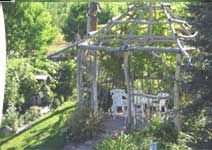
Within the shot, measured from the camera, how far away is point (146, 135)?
4387 mm

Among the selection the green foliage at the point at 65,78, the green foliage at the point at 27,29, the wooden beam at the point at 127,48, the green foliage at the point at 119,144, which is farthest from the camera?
the green foliage at the point at 27,29

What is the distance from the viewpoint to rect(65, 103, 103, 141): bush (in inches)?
195

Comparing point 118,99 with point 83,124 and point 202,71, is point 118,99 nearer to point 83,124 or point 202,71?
point 83,124

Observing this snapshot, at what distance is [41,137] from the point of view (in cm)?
525

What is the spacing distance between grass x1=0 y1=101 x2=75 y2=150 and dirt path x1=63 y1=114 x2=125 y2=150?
0.17 m

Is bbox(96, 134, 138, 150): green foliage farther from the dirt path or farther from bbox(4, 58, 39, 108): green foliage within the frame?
bbox(4, 58, 39, 108): green foliage

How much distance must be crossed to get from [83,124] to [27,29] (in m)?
3.64

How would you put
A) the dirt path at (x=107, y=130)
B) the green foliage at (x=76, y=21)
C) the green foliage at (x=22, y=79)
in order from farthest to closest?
the green foliage at (x=76, y=21) → the green foliage at (x=22, y=79) → the dirt path at (x=107, y=130)

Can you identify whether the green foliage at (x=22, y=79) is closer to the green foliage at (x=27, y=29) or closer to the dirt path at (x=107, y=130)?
the green foliage at (x=27, y=29)

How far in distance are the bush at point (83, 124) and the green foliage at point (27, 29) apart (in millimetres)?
2887

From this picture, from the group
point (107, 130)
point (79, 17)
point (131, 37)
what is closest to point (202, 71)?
point (131, 37)

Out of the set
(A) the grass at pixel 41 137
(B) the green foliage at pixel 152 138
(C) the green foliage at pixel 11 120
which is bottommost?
(A) the grass at pixel 41 137

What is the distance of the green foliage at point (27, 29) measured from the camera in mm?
7748

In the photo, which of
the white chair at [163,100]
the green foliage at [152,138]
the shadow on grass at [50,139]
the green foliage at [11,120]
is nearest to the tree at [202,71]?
the green foliage at [152,138]
